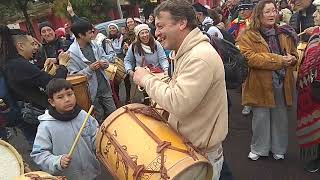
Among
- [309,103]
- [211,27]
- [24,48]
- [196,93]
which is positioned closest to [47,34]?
[24,48]

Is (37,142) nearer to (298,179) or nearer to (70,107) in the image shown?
(70,107)

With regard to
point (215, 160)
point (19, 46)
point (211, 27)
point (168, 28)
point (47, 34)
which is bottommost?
point (215, 160)

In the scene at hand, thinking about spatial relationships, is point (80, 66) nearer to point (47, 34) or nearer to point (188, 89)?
point (47, 34)

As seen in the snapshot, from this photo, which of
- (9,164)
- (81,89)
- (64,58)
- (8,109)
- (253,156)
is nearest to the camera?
(9,164)

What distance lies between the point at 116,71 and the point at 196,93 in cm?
383

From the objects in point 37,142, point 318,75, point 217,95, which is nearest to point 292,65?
point 318,75

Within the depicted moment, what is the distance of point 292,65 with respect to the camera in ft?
12.7

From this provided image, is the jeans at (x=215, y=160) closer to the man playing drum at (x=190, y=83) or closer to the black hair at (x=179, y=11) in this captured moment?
the man playing drum at (x=190, y=83)

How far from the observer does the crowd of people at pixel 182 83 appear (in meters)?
2.35

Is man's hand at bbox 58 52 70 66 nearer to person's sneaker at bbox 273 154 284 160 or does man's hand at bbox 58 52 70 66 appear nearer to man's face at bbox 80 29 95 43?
man's face at bbox 80 29 95 43

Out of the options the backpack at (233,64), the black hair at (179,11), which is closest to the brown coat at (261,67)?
the backpack at (233,64)

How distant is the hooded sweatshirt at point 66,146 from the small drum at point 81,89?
1.26 meters

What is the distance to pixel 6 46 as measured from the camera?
3863 millimetres

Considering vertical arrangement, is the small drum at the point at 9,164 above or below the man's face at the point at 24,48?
below
